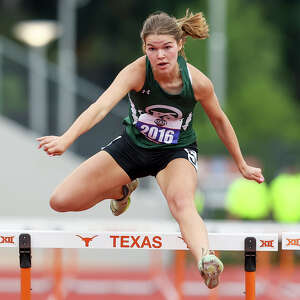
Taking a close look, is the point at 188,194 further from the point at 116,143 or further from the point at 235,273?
the point at 235,273

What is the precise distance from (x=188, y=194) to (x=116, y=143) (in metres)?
0.70

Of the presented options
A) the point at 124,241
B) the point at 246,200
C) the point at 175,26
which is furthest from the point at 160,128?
the point at 246,200

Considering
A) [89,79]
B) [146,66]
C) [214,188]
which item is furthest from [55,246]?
[89,79]

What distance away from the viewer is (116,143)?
599 centimetres

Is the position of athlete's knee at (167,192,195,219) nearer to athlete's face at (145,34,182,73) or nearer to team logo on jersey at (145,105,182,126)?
team logo on jersey at (145,105,182,126)

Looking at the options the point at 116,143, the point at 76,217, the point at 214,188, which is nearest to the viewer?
the point at 116,143

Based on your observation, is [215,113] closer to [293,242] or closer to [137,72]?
[137,72]

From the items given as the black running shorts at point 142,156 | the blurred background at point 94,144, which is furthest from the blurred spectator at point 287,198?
the black running shorts at point 142,156

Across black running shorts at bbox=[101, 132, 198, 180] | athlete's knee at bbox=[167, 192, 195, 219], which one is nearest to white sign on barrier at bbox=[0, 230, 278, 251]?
athlete's knee at bbox=[167, 192, 195, 219]

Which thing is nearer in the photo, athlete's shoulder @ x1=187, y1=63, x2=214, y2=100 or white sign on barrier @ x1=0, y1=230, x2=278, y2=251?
white sign on barrier @ x1=0, y1=230, x2=278, y2=251

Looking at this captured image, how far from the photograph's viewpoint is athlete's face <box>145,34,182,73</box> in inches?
215

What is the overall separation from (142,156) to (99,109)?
0.64 meters

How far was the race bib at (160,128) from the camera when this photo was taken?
5805 mm

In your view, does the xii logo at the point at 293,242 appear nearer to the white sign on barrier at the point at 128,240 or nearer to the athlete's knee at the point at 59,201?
the white sign on barrier at the point at 128,240
